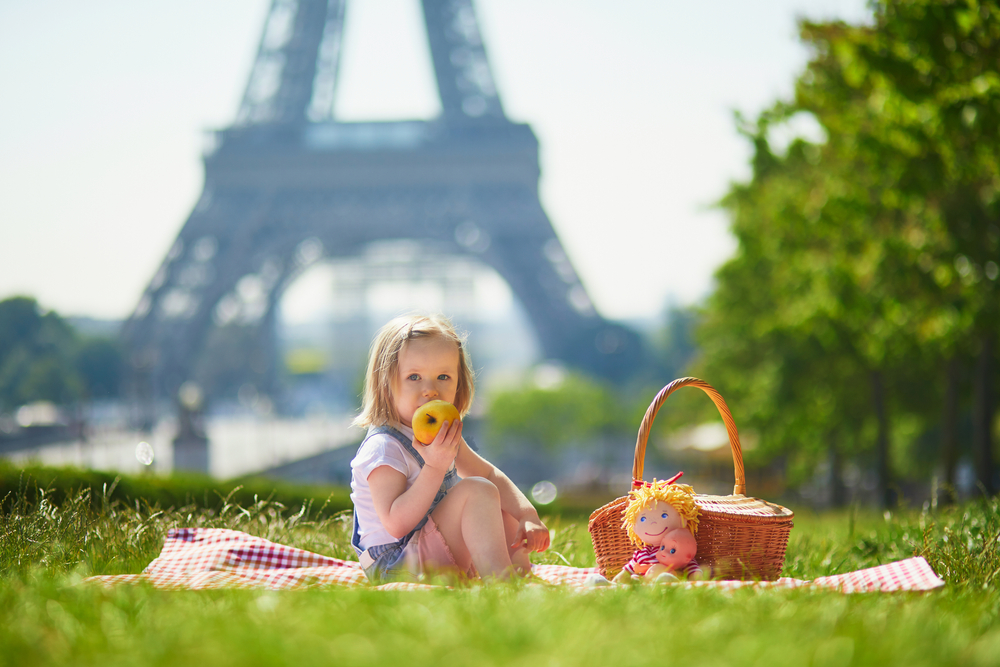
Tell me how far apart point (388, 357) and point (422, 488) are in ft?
1.60

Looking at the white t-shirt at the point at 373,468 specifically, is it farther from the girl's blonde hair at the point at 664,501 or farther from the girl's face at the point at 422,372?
the girl's blonde hair at the point at 664,501

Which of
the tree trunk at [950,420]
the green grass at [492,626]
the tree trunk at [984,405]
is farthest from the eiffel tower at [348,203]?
the green grass at [492,626]

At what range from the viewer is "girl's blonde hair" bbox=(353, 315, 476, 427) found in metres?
2.71

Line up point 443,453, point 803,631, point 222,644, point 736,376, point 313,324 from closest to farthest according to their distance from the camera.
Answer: point 222,644 < point 803,631 < point 443,453 < point 736,376 < point 313,324

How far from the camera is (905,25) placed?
16.0 feet

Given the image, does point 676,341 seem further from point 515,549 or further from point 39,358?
point 515,549

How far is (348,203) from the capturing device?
26953mm

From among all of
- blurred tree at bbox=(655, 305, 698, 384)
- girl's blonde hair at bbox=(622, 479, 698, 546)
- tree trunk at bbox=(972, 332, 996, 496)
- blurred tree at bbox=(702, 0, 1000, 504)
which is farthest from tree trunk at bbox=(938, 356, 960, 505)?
blurred tree at bbox=(655, 305, 698, 384)

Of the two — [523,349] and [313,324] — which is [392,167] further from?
[523,349]

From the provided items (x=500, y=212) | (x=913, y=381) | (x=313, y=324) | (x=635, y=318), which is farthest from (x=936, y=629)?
(x=635, y=318)

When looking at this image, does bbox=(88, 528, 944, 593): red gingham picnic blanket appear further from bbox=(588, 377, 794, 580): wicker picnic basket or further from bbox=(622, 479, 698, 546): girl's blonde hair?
bbox=(622, 479, 698, 546): girl's blonde hair

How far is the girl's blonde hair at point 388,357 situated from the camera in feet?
8.88

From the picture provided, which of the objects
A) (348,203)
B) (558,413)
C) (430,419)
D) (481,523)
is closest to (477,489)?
(481,523)

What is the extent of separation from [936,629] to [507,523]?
4.78ft
